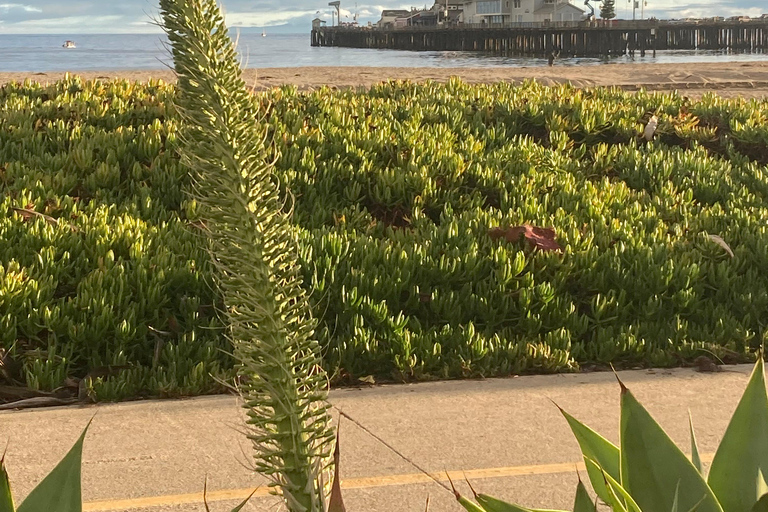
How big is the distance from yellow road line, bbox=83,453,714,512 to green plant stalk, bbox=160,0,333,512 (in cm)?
309

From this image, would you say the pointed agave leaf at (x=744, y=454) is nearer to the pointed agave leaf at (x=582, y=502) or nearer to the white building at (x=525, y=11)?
the pointed agave leaf at (x=582, y=502)

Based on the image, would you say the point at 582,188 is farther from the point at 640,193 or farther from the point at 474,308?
the point at 474,308

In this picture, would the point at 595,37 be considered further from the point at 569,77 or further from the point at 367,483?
the point at 367,483

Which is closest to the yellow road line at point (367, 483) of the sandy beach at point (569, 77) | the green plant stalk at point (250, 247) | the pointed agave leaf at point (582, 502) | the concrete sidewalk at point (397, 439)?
the concrete sidewalk at point (397, 439)

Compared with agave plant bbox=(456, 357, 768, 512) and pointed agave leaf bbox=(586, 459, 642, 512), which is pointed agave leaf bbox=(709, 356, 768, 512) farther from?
pointed agave leaf bbox=(586, 459, 642, 512)

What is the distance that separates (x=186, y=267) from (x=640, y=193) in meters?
5.38

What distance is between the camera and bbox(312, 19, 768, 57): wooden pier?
8969cm

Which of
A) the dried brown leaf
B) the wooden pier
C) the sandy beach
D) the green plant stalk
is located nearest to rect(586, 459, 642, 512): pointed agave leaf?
the green plant stalk

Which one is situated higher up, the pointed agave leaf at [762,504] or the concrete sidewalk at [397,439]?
the pointed agave leaf at [762,504]

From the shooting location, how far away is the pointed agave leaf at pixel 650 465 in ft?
5.84

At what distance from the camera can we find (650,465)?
5.95 feet

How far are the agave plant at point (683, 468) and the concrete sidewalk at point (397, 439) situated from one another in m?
2.35

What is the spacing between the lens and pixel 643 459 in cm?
182

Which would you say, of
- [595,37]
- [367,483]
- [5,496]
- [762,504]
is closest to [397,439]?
[367,483]
